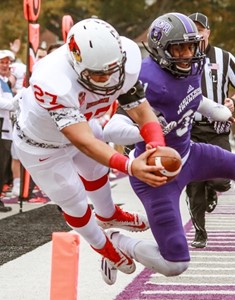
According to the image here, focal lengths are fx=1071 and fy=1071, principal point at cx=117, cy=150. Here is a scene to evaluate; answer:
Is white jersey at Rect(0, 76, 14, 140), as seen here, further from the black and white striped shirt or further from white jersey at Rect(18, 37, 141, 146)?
white jersey at Rect(18, 37, 141, 146)

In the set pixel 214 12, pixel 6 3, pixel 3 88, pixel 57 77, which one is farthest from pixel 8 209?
pixel 214 12

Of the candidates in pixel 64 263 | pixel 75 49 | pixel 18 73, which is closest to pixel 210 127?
pixel 75 49

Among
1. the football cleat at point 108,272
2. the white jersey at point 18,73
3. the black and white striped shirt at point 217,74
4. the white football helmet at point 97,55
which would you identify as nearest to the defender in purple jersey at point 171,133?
the football cleat at point 108,272

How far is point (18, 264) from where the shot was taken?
8.09 m

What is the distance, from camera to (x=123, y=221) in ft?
22.6

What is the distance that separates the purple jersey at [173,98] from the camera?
6301mm

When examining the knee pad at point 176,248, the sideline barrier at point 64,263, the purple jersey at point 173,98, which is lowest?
the knee pad at point 176,248

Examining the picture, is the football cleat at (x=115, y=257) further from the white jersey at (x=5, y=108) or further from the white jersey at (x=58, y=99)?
the white jersey at (x=5, y=108)

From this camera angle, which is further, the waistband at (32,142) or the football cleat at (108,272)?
the football cleat at (108,272)

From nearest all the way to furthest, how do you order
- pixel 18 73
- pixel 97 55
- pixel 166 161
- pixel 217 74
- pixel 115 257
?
1. pixel 166 161
2. pixel 97 55
3. pixel 115 257
4. pixel 217 74
5. pixel 18 73

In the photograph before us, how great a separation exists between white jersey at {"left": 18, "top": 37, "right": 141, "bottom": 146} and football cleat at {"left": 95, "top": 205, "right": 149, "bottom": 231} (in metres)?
0.91

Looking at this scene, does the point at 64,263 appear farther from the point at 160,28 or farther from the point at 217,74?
the point at 217,74

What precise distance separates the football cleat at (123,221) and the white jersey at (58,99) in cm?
91

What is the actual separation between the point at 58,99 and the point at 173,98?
0.95 metres
